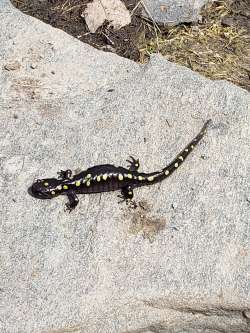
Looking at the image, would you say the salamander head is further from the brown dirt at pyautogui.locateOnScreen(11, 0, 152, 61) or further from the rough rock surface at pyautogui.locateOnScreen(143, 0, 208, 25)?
the rough rock surface at pyautogui.locateOnScreen(143, 0, 208, 25)

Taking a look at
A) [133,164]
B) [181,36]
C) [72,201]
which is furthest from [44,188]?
[181,36]

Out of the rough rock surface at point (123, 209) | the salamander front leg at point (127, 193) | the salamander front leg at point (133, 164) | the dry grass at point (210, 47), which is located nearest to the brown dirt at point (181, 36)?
the dry grass at point (210, 47)

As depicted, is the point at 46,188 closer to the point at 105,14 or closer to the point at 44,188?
the point at 44,188

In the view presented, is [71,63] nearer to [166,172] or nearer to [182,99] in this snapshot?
[182,99]

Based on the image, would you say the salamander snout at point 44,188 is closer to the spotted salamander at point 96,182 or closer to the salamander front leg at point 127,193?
the spotted salamander at point 96,182

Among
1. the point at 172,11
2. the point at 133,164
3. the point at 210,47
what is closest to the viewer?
the point at 133,164

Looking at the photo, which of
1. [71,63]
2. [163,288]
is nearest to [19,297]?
[163,288]
